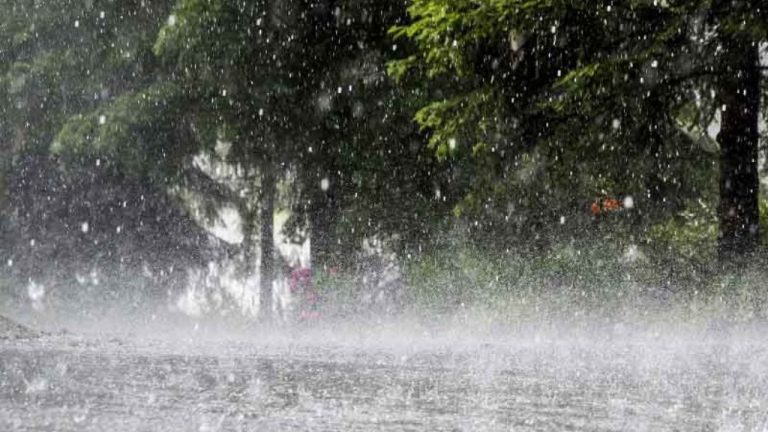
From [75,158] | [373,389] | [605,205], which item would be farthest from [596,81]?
[75,158]

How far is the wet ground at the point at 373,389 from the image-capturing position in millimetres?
3787

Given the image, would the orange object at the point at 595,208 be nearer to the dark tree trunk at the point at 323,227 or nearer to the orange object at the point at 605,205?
the orange object at the point at 605,205

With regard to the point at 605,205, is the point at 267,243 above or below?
below

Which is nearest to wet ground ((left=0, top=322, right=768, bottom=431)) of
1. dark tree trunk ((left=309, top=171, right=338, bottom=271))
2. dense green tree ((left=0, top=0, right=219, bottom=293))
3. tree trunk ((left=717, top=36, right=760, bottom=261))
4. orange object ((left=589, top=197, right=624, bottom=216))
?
tree trunk ((left=717, top=36, right=760, bottom=261))

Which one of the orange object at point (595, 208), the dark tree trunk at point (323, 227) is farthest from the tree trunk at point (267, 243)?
the orange object at point (595, 208)

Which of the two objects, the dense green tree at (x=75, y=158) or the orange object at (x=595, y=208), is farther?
the dense green tree at (x=75, y=158)

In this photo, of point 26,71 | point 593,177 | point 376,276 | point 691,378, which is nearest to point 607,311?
point 593,177

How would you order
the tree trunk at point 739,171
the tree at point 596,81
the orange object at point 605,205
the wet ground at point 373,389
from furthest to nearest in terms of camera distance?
the orange object at point 605,205, the tree trunk at point 739,171, the tree at point 596,81, the wet ground at point 373,389

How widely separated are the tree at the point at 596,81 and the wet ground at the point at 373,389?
3238mm

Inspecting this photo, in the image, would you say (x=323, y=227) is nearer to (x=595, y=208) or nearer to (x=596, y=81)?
(x=595, y=208)

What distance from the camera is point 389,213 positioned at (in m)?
16.5

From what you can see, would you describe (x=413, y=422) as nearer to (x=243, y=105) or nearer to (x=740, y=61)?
(x=740, y=61)

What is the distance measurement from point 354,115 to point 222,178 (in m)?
4.08

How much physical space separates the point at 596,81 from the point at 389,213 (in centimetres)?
661
